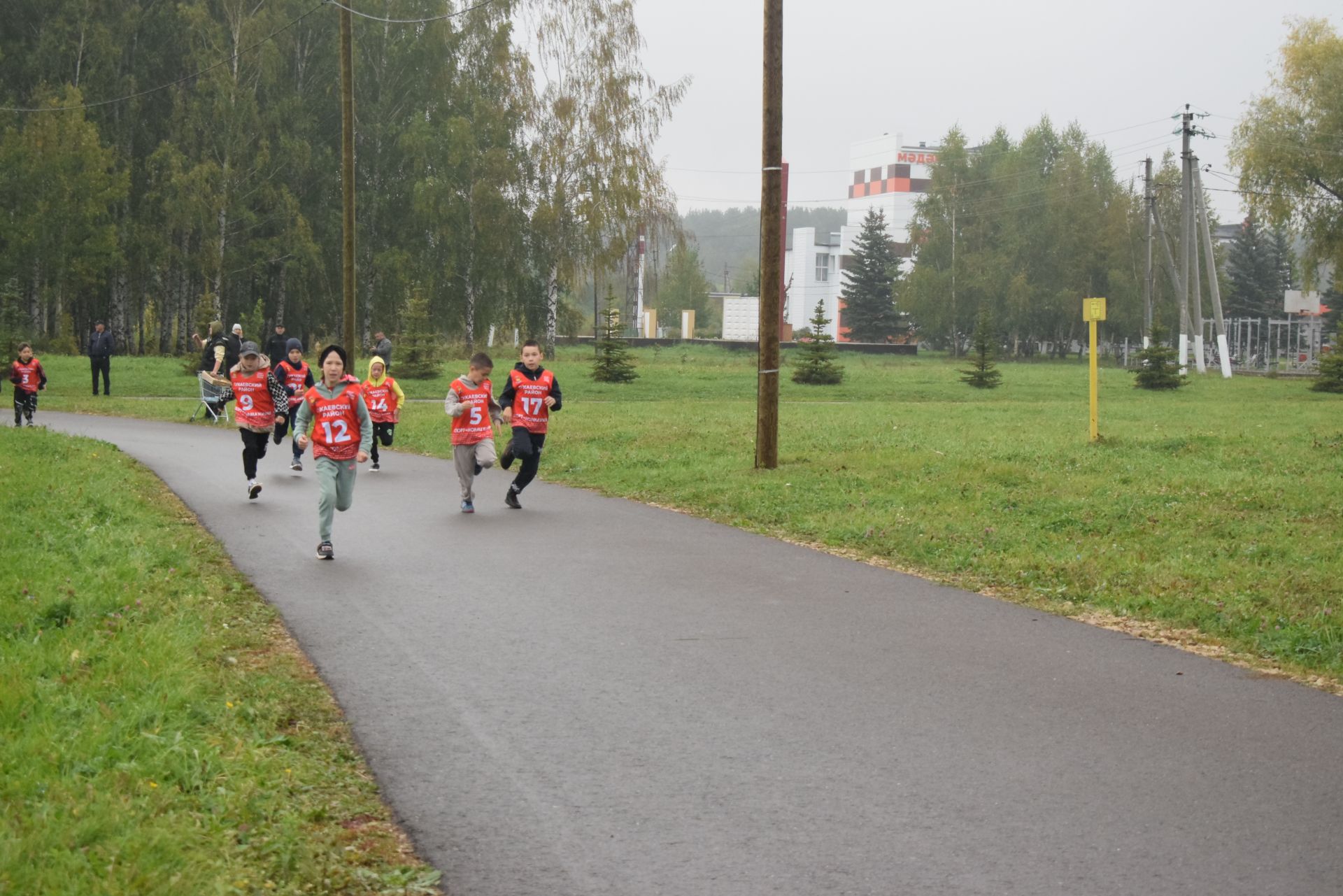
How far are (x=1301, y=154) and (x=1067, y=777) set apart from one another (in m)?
50.1

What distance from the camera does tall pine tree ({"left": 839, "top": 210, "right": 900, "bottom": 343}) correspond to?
9562 cm

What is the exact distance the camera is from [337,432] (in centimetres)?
1134

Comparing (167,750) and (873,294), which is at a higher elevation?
(873,294)

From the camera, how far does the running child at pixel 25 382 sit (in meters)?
23.2

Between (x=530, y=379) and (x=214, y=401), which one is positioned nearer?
(x=530, y=379)

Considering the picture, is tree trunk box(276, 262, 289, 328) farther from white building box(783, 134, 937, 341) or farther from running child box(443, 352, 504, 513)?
white building box(783, 134, 937, 341)

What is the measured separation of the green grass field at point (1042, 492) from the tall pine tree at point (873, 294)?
63.1 m

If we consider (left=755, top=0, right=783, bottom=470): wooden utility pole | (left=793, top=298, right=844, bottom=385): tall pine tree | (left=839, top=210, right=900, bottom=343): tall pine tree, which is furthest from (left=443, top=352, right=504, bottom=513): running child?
(left=839, top=210, right=900, bottom=343): tall pine tree

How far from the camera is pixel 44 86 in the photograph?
156 feet

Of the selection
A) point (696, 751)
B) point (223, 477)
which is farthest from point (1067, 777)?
point (223, 477)

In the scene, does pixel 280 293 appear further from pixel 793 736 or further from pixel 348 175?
pixel 793 736

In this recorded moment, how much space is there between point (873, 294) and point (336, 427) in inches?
3432

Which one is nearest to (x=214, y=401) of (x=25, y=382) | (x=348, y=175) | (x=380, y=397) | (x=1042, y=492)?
(x=25, y=382)

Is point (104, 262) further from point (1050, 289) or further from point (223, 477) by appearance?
point (1050, 289)
